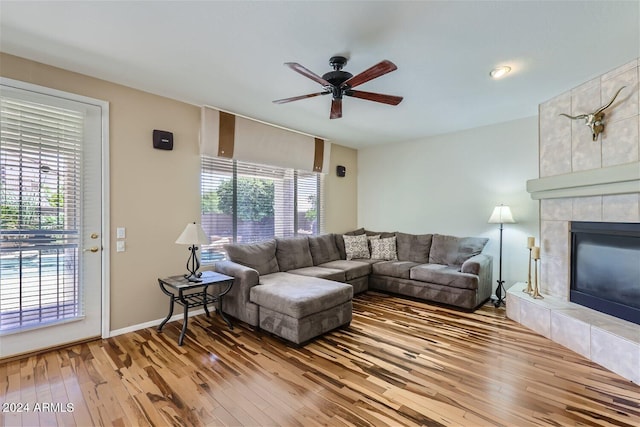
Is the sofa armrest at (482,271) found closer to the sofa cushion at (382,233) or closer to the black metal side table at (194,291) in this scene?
the sofa cushion at (382,233)

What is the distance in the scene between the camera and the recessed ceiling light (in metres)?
2.65

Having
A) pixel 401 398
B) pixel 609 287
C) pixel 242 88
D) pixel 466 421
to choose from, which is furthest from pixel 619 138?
pixel 242 88

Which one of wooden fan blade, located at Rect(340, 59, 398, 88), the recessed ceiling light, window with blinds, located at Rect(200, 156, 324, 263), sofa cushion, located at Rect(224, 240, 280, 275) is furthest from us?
window with blinds, located at Rect(200, 156, 324, 263)

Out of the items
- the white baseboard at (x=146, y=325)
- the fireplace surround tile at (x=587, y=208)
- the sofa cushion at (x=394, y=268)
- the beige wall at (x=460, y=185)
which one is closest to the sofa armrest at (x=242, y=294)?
the white baseboard at (x=146, y=325)

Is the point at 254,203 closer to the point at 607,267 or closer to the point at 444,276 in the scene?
the point at 444,276

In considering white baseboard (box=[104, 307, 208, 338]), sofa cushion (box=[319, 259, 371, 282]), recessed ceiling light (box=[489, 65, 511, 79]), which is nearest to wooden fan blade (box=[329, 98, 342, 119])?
recessed ceiling light (box=[489, 65, 511, 79])

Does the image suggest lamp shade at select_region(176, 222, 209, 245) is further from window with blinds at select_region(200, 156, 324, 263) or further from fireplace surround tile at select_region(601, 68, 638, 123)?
fireplace surround tile at select_region(601, 68, 638, 123)

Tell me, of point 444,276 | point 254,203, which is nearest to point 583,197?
point 444,276

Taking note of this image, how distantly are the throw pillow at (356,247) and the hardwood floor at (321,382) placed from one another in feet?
6.84

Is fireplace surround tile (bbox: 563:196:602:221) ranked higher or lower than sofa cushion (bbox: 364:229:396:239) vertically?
higher

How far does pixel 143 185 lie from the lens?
3225 mm

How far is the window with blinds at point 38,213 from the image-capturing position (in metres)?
2.47

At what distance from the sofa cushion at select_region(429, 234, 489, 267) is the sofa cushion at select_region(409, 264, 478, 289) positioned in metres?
0.18

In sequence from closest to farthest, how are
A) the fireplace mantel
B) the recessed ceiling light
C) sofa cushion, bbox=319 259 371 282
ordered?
the fireplace mantel → the recessed ceiling light → sofa cushion, bbox=319 259 371 282
